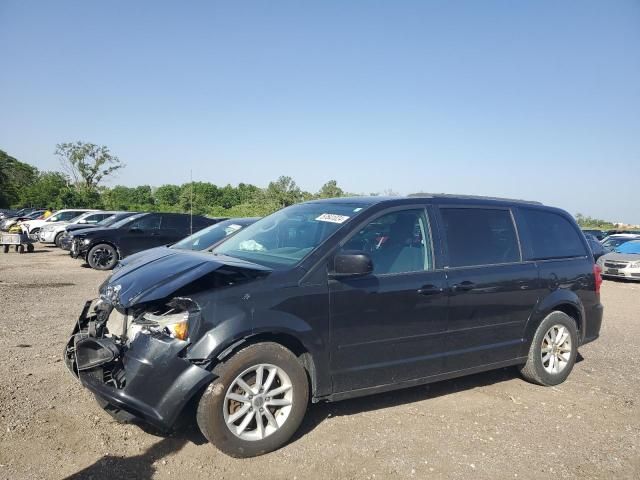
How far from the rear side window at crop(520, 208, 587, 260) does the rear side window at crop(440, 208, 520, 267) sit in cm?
27

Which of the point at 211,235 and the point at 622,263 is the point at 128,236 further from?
the point at 622,263

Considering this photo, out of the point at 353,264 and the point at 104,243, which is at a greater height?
the point at 353,264

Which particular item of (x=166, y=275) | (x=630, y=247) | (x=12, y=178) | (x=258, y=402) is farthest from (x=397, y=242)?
(x=12, y=178)

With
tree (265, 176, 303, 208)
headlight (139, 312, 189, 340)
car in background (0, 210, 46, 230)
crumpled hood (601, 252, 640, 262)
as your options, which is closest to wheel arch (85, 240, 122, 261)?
headlight (139, 312, 189, 340)

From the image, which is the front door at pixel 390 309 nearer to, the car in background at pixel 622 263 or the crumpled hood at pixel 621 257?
the car in background at pixel 622 263

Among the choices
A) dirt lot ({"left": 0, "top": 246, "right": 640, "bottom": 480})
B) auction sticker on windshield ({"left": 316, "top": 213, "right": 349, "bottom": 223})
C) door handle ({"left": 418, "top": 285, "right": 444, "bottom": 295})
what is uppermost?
auction sticker on windshield ({"left": 316, "top": 213, "right": 349, "bottom": 223})

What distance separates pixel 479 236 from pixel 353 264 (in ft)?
5.49

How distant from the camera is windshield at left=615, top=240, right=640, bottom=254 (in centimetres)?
1714

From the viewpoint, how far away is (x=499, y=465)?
11.9ft

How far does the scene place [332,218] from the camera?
4438mm

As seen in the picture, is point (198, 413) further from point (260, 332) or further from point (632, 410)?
point (632, 410)

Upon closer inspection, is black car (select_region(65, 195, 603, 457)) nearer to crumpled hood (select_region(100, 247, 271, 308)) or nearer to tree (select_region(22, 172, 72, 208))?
crumpled hood (select_region(100, 247, 271, 308))

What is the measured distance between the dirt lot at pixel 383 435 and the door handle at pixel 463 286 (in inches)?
42.5

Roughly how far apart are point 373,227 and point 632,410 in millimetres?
3026
